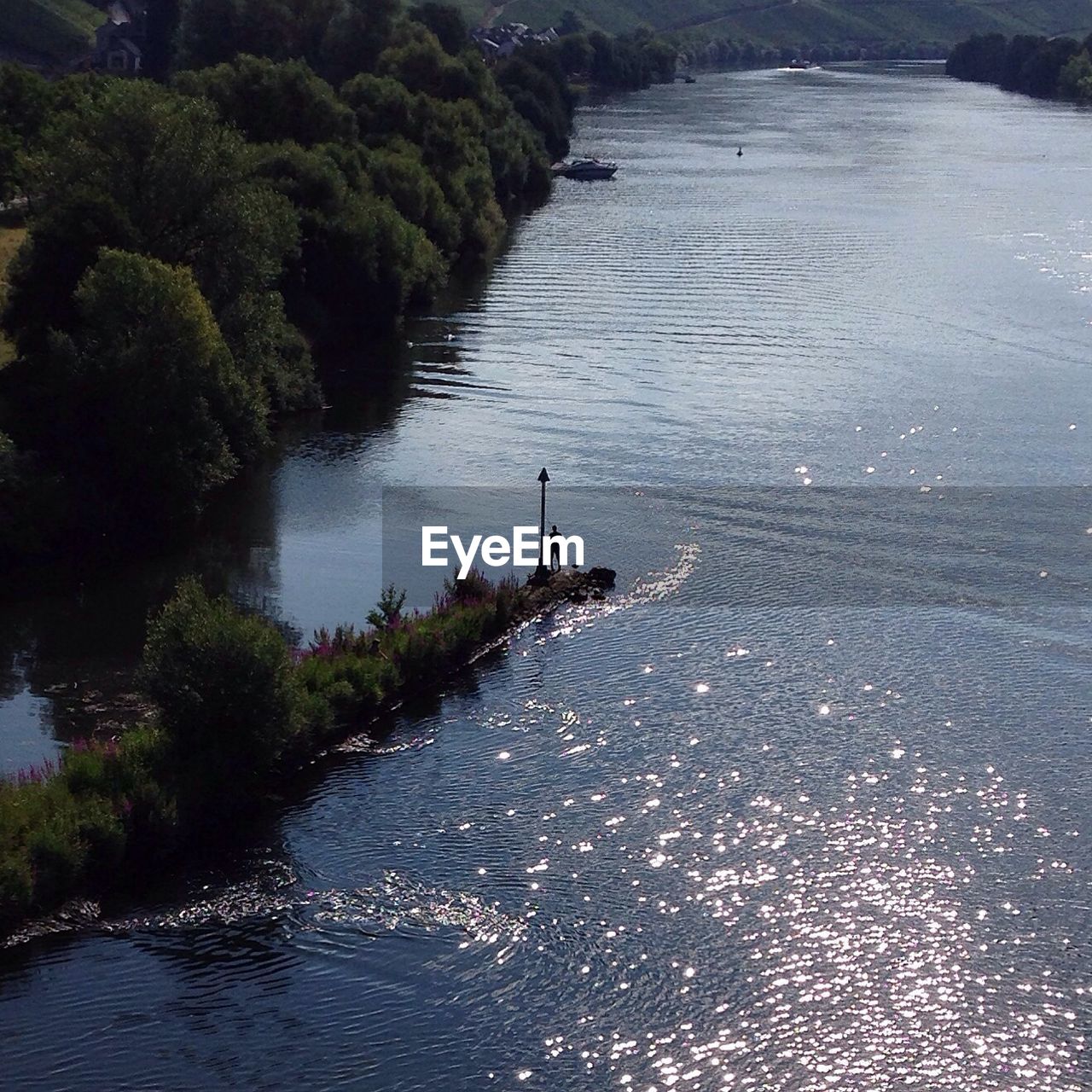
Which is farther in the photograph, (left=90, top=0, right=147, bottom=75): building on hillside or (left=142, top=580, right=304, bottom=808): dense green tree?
(left=90, top=0, right=147, bottom=75): building on hillside

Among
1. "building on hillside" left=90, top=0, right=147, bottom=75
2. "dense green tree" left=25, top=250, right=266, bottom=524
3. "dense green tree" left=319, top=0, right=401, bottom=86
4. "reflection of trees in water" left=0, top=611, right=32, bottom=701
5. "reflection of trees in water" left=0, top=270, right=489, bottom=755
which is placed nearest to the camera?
"reflection of trees in water" left=0, top=270, right=489, bottom=755

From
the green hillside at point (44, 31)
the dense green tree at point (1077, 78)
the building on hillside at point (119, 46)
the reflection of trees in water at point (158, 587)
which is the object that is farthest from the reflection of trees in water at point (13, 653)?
the dense green tree at point (1077, 78)

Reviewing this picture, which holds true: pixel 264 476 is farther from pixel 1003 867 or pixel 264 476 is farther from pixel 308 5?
pixel 308 5

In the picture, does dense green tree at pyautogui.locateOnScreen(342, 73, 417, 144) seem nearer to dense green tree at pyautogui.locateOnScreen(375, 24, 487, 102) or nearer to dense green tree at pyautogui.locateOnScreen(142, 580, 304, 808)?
dense green tree at pyautogui.locateOnScreen(375, 24, 487, 102)

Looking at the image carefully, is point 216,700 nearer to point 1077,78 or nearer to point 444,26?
point 444,26

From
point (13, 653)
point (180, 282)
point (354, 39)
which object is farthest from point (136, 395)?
point (354, 39)

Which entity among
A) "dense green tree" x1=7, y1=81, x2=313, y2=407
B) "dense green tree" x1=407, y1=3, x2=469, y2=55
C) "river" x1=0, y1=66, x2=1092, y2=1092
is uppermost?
"dense green tree" x1=407, y1=3, x2=469, y2=55

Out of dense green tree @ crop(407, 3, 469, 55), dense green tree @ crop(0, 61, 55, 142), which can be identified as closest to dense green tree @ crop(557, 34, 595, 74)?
dense green tree @ crop(407, 3, 469, 55)
